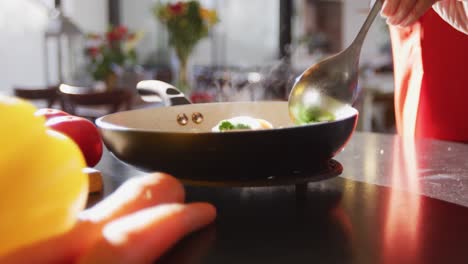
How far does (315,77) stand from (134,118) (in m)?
0.24

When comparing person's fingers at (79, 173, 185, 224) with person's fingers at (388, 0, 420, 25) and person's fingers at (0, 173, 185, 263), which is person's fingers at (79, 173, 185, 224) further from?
person's fingers at (388, 0, 420, 25)

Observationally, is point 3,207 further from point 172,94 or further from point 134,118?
point 172,94

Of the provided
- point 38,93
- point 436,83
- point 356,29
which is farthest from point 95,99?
point 356,29

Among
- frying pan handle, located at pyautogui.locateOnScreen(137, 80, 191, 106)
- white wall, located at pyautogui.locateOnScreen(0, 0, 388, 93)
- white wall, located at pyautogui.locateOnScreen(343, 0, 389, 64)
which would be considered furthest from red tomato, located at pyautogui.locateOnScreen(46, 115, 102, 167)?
white wall, located at pyautogui.locateOnScreen(343, 0, 389, 64)

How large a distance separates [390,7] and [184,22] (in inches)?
105

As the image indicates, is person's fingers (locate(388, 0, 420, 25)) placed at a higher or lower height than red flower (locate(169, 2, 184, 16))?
lower

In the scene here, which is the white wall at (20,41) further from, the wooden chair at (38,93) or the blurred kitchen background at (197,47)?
the wooden chair at (38,93)

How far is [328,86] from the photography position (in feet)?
2.71

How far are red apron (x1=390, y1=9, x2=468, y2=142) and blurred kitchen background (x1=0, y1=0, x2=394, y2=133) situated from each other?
2014 mm

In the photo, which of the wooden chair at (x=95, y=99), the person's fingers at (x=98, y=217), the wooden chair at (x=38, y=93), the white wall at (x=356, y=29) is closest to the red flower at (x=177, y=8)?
the wooden chair at (x=95, y=99)

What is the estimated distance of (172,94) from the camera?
0.91m

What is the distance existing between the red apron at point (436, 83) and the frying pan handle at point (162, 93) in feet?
2.45

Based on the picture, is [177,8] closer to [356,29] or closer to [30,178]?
[30,178]

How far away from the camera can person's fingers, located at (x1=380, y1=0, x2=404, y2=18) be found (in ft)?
2.88
